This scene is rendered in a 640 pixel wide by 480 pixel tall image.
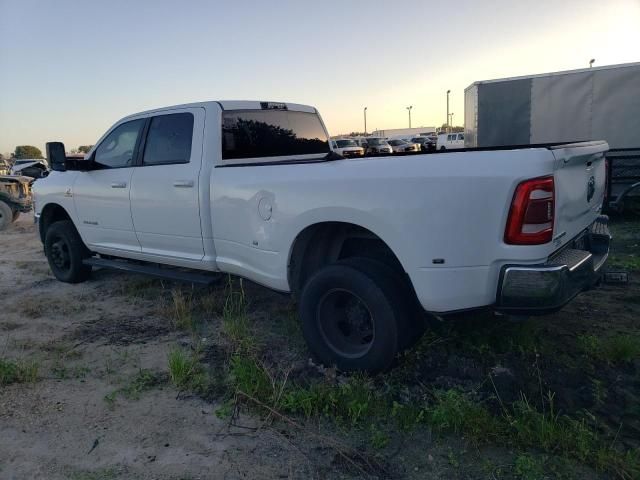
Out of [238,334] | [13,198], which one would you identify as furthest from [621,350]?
[13,198]

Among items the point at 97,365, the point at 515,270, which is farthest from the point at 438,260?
the point at 97,365

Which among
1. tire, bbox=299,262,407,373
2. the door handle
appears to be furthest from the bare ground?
the door handle

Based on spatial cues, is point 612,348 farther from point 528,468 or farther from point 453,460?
point 453,460

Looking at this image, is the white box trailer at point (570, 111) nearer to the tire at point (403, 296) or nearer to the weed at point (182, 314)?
the tire at point (403, 296)

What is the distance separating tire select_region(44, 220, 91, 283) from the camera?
6324 mm

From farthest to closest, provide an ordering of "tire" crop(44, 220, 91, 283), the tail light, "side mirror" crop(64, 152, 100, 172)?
"tire" crop(44, 220, 91, 283) → "side mirror" crop(64, 152, 100, 172) → the tail light

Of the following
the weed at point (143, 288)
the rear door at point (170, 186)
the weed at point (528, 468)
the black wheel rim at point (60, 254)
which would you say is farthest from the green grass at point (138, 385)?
the black wheel rim at point (60, 254)

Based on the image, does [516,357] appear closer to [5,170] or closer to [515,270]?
[515,270]

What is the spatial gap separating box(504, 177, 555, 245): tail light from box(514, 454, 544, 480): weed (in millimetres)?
1126

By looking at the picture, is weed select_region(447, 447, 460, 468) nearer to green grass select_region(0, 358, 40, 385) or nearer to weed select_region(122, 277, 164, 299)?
green grass select_region(0, 358, 40, 385)

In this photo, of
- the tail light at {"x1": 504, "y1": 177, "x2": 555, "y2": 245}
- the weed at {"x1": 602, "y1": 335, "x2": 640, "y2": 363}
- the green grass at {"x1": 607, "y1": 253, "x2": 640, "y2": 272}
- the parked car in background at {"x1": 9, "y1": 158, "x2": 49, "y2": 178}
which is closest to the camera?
the tail light at {"x1": 504, "y1": 177, "x2": 555, "y2": 245}

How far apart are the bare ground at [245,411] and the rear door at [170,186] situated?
73 cm

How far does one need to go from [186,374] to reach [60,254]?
3815mm

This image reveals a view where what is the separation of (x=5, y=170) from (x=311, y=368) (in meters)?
21.2
